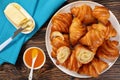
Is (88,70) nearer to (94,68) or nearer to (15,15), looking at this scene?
(94,68)

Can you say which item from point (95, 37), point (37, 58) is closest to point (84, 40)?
point (95, 37)

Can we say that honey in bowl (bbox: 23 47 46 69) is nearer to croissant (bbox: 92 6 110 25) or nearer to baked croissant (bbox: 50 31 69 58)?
baked croissant (bbox: 50 31 69 58)

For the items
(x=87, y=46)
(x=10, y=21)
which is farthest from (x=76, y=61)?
(x=10, y=21)

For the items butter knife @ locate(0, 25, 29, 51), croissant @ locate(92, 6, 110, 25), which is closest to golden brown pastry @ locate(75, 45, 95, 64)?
croissant @ locate(92, 6, 110, 25)

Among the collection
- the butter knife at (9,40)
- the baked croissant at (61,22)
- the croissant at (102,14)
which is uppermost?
the croissant at (102,14)

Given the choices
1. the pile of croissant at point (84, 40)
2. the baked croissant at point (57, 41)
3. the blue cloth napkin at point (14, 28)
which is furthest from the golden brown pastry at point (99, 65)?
the blue cloth napkin at point (14, 28)

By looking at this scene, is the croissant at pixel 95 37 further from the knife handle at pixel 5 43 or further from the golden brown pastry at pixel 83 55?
the knife handle at pixel 5 43
